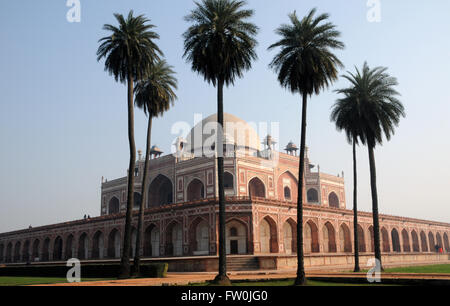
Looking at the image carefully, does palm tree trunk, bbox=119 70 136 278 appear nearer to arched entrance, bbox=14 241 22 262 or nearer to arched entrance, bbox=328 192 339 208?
arched entrance, bbox=328 192 339 208

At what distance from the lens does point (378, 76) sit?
28469 millimetres

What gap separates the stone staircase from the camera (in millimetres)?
31141

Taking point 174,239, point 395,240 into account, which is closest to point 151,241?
point 174,239

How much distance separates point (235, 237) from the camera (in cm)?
4138

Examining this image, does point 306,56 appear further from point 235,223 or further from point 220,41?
point 235,223

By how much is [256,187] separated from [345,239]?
1296 centimetres

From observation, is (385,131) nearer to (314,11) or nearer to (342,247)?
(314,11)

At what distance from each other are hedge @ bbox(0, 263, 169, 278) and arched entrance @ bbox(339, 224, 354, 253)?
32.7 meters

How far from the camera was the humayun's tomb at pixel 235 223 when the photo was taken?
132 feet

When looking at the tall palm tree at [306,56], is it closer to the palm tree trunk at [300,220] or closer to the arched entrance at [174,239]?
the palm tree trunk at [300,220]

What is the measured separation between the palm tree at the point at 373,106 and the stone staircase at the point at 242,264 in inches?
424

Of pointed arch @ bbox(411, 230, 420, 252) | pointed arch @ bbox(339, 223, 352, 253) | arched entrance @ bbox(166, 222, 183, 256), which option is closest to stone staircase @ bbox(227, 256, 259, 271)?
arched entrance @ bbox(166, 222, 183, 256)
